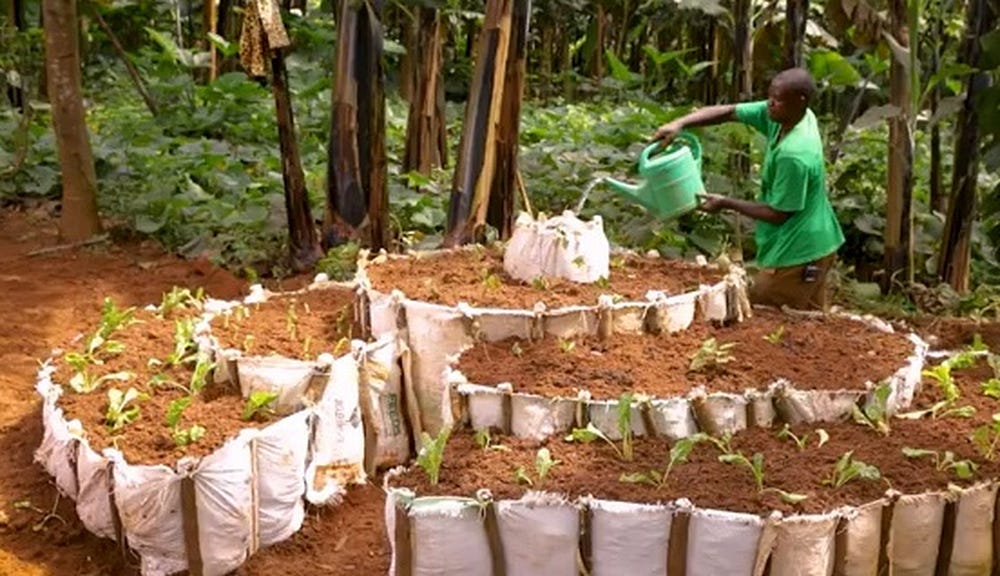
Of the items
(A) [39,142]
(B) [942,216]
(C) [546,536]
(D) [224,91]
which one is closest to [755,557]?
(C) [546,536]

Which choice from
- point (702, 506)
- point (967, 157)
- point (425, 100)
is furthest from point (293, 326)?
point (425, 100)

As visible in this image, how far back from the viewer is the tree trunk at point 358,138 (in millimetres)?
6176

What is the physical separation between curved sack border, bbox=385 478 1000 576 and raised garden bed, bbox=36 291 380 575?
690mm

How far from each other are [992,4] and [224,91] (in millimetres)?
6538

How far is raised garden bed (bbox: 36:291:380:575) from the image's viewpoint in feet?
10.9

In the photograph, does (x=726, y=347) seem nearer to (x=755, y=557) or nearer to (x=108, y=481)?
(x=755, y=557)

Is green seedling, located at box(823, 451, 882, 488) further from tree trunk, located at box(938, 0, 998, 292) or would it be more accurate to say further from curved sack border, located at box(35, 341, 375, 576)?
tree trunk, located at box(938, 0, 998, 292)

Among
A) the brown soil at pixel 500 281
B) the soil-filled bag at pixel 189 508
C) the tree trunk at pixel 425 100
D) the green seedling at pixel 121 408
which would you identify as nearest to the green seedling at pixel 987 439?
the brown soil at pixel 500 281

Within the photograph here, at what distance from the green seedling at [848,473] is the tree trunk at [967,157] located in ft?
11.7

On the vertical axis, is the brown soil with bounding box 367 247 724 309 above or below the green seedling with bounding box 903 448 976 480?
above

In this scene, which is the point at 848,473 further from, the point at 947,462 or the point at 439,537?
the point at 439,537

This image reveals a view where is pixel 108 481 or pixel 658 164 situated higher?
pixel 658 164

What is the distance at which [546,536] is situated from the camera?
2826mm

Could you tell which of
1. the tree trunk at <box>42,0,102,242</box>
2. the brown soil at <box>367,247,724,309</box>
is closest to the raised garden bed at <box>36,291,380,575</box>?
the brown soil at <box>367,247,724,309</box>
